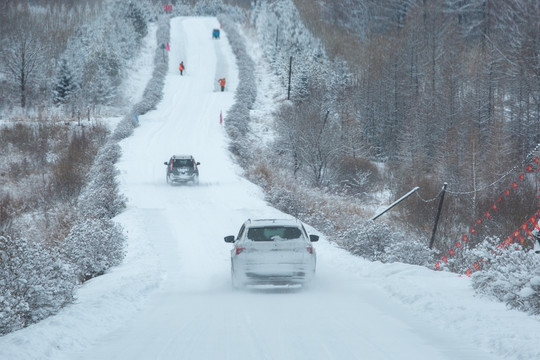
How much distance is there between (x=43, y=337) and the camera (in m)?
8.06

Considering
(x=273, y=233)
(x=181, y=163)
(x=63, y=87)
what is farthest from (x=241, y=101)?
(x=273, y=233)

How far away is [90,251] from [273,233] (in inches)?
231

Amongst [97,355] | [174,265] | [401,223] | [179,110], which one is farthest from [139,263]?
[179,110]

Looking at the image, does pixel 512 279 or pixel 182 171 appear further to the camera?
pixel 182 171

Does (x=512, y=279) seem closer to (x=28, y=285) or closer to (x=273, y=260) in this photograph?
(x=273, y=260)

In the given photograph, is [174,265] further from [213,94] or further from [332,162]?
[213,94]

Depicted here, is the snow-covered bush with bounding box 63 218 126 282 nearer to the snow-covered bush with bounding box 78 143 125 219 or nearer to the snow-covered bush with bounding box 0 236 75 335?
the snow-covered bush with bounding box 0 236 75 335

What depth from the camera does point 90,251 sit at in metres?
16.7

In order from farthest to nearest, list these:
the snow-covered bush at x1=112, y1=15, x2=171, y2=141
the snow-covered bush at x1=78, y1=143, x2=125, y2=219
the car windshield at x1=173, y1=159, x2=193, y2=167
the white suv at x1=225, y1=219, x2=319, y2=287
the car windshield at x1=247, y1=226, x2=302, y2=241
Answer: the snow-covered bush at x1=112, y1=15, x2=171, y2=141 → the car windshield at x1=173, y1=159, x2=193, y2=167 → the snow-covered bush at x1=78, y1=143, x2=125, y2=219 → the car windshield at x1=247, y1=226, x2=302, y2=241 → the white suv at x1=225, y1=219, x2=319, y2=287

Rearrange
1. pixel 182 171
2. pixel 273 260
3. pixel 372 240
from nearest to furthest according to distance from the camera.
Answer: pixel 273 260
pixel 372 240
pixel 182 171

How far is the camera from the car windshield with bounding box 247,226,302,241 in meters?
13.5

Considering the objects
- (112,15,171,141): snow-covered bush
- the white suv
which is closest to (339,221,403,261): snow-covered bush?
the white suv

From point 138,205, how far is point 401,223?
13.7 m

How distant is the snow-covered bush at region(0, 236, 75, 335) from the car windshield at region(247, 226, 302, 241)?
13.4 feet
